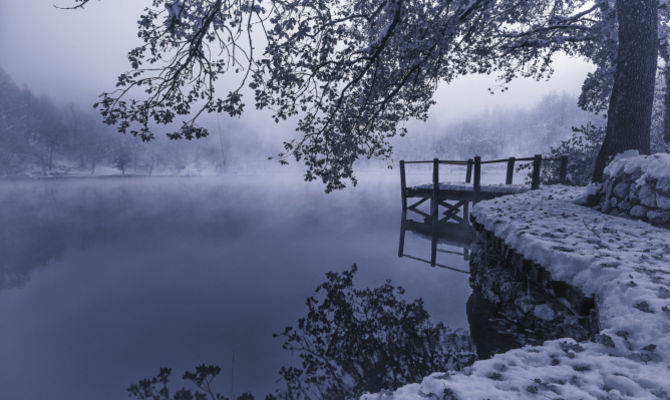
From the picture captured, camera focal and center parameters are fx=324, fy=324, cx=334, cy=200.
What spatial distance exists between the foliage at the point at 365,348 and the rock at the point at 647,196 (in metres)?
3.97

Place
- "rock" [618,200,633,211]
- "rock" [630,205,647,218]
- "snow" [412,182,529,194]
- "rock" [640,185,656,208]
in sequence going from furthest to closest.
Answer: "snow" [412,182,529,194] → "rock" [618,200,633,211] → "rock" [630,205,647,218] → "rock" [640,185,656,208]

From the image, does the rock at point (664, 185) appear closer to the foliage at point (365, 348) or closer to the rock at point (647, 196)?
the rock at point (647, 196)

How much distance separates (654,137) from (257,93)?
78.0ft

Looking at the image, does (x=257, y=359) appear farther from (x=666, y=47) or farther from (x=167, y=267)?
(x=666, y=47)

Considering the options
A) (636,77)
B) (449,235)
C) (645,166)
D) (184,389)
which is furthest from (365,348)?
(449,235)

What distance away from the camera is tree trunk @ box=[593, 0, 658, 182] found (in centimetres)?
714

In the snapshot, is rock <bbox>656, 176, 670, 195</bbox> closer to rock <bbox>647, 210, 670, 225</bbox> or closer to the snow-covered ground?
rock <bbox>647, 210, 670, 225</bbox>

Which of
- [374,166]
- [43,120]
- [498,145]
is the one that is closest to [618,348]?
[43,120]

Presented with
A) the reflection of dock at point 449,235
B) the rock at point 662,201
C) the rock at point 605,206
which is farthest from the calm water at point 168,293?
the rock at point 662,201

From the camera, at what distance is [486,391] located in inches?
83.9

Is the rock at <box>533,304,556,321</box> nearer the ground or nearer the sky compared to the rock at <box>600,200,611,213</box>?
nearer the ground

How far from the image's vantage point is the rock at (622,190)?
19.1 feet

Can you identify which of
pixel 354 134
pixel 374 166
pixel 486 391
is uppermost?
pixel 354 134

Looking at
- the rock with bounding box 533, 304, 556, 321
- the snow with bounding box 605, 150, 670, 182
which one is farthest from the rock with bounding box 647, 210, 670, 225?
the rock with bounding box 533, 304, 556, 321
